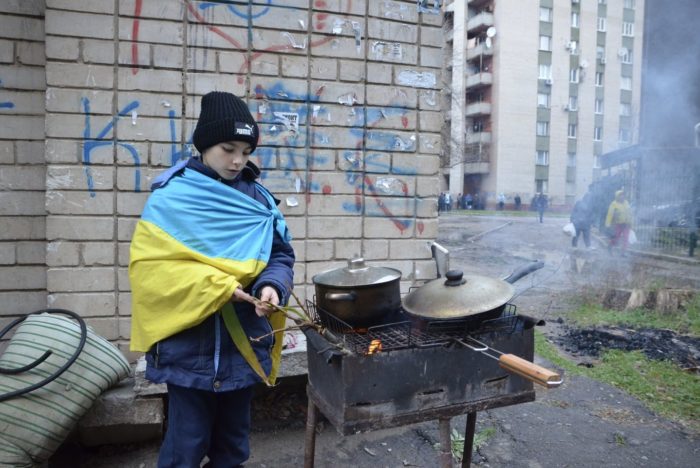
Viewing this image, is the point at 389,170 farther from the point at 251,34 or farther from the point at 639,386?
the point at 639,386

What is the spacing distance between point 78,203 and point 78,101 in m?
0.67

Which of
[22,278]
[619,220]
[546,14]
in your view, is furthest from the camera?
[546,14]

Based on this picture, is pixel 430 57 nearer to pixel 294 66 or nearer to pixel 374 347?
pixel 294 66

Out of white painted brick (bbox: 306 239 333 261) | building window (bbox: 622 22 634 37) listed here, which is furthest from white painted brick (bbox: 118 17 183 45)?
building window (bbox: 622 22 634 37)

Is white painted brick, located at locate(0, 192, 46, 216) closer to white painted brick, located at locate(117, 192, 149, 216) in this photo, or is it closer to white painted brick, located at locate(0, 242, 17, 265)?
white painted brick, located at locate(0, 242, 17, 265)

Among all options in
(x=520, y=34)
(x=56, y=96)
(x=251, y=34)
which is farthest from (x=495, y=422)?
(x=520, y=34)

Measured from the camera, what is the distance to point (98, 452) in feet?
10.5

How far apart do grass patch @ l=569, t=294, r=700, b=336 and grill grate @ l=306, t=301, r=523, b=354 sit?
15.8ft

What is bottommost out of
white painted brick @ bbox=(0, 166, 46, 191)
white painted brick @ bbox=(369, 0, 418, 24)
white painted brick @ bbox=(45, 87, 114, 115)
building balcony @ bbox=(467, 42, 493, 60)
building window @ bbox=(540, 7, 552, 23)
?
white painted brick @ bbox=(0, 166, 46, 191)

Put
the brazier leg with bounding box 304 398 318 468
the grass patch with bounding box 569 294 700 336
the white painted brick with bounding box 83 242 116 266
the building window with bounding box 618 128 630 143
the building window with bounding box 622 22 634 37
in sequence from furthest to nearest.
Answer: the building window with bounding box 618 128 630 143 → the building window with bounding box 622 22 634 37 → the grass patch with bounding box 569 294 700 336 → the white painted brick with bounding box 83 242 116 266 → the brazier leg with bounding box 304 398 318 468

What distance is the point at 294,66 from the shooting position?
143 inches

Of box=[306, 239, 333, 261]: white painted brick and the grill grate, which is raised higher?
box=[306, 239, 333, 261]: white painted brick

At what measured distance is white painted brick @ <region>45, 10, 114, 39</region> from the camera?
315cm

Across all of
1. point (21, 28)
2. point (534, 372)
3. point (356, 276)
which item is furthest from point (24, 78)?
point (534, 372)
